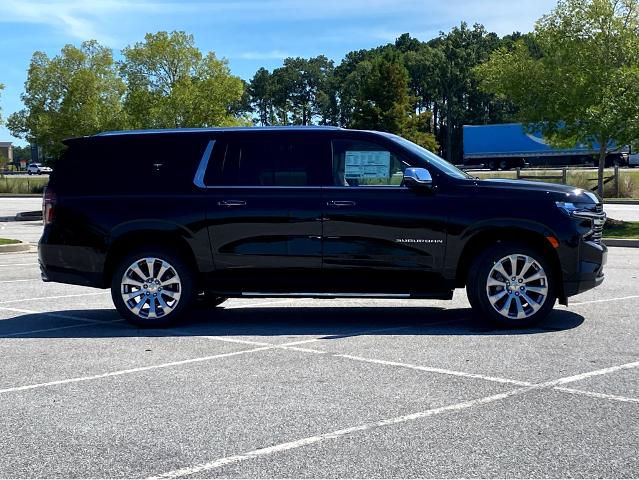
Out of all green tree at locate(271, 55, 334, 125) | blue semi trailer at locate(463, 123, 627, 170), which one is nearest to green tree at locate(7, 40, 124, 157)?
blue semi trailer at locate(463, 123, 627, 170)

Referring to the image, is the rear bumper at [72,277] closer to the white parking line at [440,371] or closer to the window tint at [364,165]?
the window tint at [364,165]

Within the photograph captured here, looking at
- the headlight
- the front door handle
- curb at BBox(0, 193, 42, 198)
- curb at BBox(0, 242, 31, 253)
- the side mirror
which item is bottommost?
curb at BBox(0, 242, 31, 253)

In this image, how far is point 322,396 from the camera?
621cm

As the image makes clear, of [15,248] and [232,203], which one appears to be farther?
[15,248]

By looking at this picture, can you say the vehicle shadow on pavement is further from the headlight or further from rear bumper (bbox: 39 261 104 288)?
the headlight

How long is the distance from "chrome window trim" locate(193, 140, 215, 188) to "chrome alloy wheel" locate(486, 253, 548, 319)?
3130mm

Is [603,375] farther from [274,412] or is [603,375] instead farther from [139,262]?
[139,262]

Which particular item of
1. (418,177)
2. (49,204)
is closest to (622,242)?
(418,177)

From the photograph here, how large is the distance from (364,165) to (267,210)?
111 centimetres

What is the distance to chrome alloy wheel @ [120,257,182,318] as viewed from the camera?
9.25 meters

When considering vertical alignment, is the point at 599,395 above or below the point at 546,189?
below

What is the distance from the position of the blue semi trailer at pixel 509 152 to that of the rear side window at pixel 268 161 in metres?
66.1

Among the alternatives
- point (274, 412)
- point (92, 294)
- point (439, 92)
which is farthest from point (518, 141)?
point (274, 412)

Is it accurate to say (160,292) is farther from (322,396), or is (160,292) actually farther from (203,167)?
(322,396)
